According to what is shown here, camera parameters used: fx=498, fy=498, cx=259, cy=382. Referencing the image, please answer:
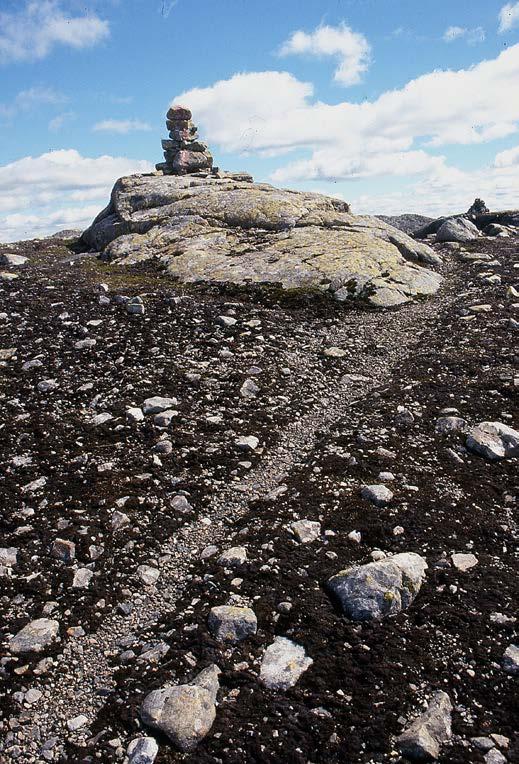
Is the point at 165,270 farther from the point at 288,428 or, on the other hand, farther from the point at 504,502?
the point at 504,502

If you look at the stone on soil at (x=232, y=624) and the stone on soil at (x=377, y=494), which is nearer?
the stone on soil at (x=232, y=624)

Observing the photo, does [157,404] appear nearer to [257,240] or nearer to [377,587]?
[377,587]

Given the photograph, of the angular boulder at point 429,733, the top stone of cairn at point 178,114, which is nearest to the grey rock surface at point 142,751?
the angular boulder at point 429,733

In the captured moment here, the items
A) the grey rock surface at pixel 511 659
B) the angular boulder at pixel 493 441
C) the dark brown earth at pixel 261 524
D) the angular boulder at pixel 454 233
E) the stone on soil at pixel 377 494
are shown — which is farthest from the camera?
the angular boulder at pixel 454 233

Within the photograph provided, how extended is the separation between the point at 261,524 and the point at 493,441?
17.6 ft

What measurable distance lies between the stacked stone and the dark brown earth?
34731 millimetres

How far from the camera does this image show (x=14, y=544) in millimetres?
8016

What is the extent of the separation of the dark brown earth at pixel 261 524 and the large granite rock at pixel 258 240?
6.14 meters

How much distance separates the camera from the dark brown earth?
17.6 feet

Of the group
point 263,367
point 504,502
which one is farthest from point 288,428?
point 504,502

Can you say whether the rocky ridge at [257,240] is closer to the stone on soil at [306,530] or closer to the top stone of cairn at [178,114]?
the top stone of cairn at [178,114]

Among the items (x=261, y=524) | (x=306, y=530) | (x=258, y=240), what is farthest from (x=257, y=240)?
(x=306, y=530)

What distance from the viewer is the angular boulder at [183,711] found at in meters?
5.09

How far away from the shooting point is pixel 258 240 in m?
28.6
